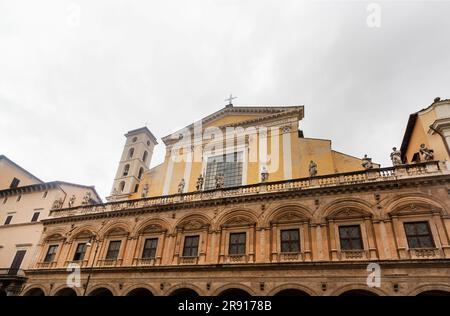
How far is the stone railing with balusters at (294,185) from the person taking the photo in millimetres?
16562

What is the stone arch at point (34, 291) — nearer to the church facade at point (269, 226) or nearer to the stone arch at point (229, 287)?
the church facade at point (269, 226)

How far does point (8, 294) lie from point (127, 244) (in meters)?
11.1

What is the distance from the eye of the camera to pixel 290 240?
17.6 meters

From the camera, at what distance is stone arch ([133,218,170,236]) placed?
21703mm

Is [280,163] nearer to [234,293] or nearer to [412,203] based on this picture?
[412,203]

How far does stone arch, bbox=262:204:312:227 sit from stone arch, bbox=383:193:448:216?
4508mm

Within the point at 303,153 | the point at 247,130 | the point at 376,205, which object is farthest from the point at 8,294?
the point at 376,205

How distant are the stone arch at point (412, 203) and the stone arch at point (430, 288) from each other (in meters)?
3.88

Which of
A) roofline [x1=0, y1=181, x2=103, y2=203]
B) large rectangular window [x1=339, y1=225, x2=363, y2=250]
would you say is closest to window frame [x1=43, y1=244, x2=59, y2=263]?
roofline [x1=0, y1=181, x2=103, y2=203]

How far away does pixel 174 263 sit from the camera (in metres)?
19.5

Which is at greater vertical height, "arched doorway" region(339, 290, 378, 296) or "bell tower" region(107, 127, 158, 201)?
"bell tower" region(107, 127, 158, 201)

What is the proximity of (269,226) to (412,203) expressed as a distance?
830 cm

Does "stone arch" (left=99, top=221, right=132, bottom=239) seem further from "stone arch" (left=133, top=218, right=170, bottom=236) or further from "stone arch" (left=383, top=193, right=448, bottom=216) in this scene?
"stone arch" (left=383, top=193, right=448, bottom=216)
